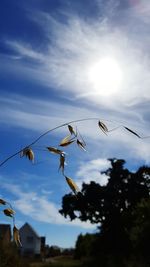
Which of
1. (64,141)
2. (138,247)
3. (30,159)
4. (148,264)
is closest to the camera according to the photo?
(30,159)

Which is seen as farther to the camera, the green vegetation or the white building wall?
the white building wall

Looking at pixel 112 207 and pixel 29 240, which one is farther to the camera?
pixel 29 240

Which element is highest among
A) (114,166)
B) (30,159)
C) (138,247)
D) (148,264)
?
(114,166)

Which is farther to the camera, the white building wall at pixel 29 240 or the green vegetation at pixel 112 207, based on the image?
the white building wall at pixel 29 240

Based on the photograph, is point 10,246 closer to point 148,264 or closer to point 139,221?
point 148,264

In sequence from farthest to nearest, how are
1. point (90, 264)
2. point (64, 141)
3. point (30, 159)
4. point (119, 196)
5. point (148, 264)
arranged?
1. point (119, 196)
2. point (90, 264)
3. point (148, 264)
4. point (64, 141)
5. point (30, 159)

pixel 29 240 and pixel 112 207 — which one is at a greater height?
pixel 29 240

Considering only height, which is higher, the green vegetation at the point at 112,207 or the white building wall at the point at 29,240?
the white building wall at the point at 29,240

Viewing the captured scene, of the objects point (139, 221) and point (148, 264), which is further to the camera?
point (139, 221)

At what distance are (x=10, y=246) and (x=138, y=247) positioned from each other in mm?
14307

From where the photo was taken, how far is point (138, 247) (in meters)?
45.5

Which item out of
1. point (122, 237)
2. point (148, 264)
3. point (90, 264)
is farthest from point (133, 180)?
point (148, 264)

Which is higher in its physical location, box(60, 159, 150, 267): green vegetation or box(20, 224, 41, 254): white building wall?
box(20, 224, 41, 254): white building wall

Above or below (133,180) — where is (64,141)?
below
